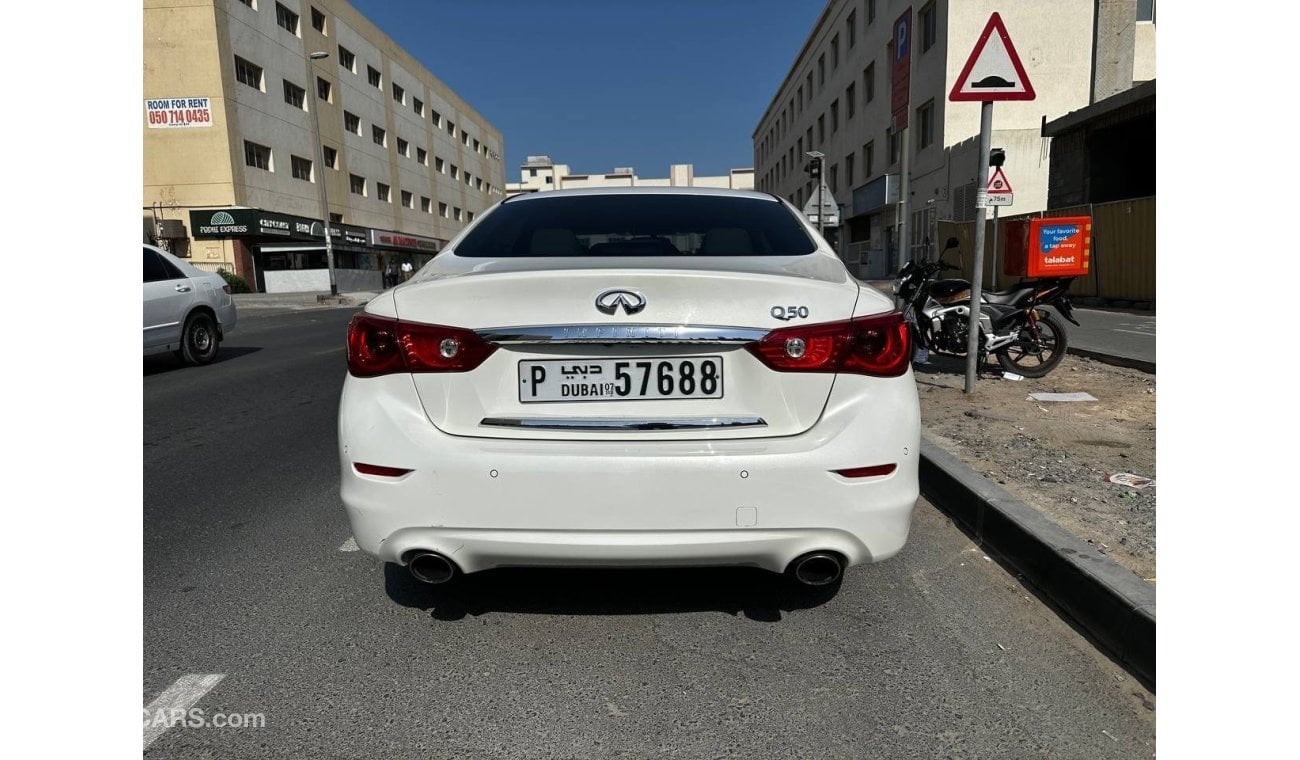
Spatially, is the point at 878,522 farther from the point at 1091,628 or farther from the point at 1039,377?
the point at 1039,377

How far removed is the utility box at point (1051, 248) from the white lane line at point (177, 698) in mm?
7673

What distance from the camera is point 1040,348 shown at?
665 cm

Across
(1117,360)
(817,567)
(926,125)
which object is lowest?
(817,567)

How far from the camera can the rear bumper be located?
2.06 metres

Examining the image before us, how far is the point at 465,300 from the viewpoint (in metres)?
2.12

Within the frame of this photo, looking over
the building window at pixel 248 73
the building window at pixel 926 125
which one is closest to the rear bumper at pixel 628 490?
the building window at pixel 926 125

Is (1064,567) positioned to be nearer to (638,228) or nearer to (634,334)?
(634,334)

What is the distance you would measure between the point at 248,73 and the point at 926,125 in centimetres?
2839

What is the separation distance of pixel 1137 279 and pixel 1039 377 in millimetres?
8544

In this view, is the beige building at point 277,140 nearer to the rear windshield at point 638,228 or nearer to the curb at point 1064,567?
the rear windshield at point 638,228

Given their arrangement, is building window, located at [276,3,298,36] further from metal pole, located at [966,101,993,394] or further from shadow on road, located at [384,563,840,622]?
shadow on road, located at [384,563,840,622]

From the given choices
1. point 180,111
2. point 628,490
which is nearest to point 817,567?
point 628,490

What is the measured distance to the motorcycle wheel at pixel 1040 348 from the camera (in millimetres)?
6645

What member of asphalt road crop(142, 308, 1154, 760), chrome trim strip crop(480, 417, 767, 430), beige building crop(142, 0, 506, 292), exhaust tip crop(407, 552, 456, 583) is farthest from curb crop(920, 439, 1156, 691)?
beige building crop(142, 0, 506, 292)
